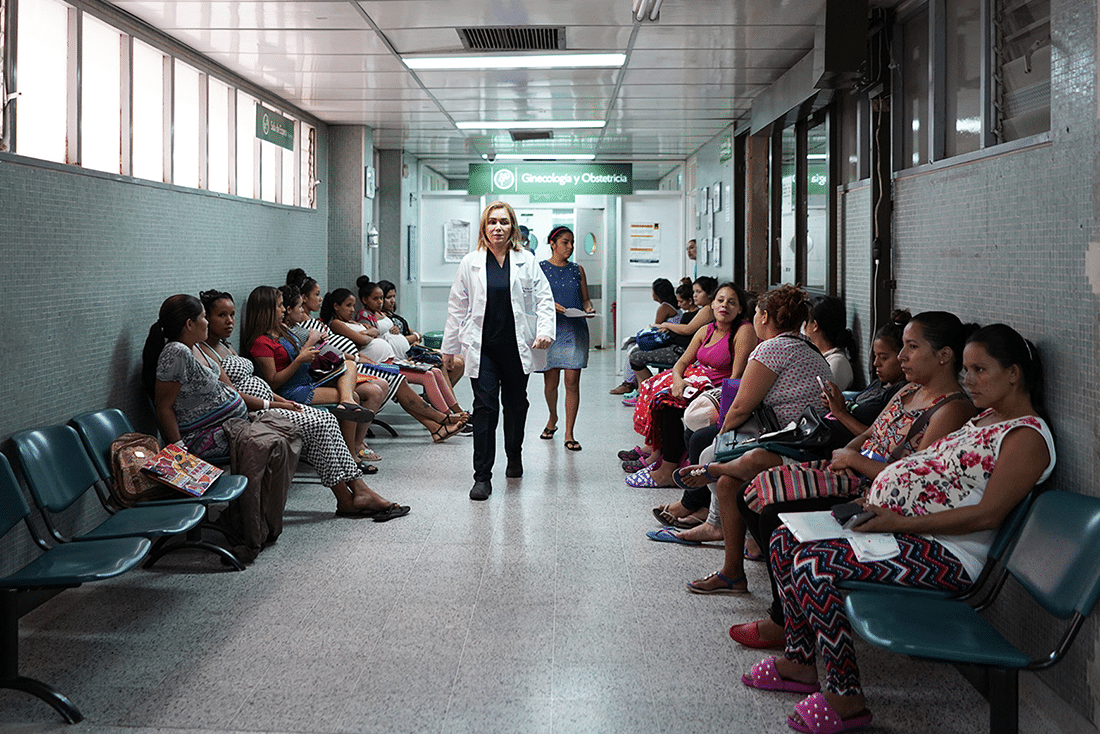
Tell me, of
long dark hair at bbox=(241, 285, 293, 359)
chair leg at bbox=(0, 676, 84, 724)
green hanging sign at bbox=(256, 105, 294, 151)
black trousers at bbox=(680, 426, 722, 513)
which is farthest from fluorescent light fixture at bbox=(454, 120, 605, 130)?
chair leg at bbox=(0, 676, 84, 724)

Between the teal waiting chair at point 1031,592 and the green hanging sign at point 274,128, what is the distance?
242 inches

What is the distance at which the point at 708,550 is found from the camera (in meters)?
4.57

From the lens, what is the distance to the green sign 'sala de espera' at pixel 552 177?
1234cm

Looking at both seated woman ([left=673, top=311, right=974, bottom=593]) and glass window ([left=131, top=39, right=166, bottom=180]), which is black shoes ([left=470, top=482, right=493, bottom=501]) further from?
glass window ([left=131, top=39, right=166, bottom=180])

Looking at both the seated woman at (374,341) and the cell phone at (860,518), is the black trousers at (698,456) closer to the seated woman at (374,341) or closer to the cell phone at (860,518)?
the cell phone at (860,518)

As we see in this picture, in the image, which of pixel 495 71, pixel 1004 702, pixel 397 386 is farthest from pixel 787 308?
pixel 397 386

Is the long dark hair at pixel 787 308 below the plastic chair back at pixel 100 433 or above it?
above

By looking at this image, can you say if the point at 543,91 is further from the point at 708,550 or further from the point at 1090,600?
the point at 1090,600

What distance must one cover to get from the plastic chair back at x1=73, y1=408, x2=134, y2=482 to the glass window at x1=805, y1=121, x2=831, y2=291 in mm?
4301

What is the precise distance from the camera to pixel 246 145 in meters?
7.45

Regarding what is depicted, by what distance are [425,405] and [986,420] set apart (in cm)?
538

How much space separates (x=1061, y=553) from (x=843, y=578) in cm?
56

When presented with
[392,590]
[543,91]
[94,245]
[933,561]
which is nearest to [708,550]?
[392,590]

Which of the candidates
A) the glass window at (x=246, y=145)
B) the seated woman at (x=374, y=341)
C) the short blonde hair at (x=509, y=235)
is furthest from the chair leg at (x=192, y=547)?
the glass window at (x=246, y=145)
